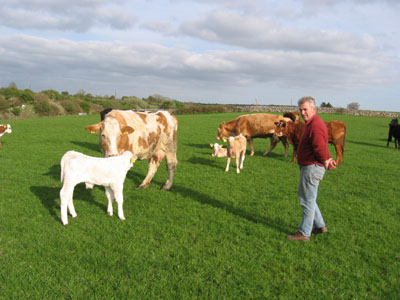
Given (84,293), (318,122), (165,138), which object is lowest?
(84,293)

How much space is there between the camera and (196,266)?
4688mm

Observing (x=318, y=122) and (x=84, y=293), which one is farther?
(x=318, y=122)

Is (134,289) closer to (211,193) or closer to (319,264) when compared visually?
(319,264)

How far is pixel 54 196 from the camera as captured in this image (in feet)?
25.4

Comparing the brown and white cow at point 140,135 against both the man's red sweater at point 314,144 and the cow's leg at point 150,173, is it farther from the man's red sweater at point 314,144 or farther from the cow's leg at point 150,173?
the man's red sweater at point 314,144

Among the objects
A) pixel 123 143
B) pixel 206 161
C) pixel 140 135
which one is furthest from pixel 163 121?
pixel 206 161

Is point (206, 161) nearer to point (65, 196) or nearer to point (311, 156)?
point (65, 196)

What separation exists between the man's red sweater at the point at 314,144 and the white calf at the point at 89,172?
3442 millimetres

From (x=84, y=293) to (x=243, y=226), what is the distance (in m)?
3.39

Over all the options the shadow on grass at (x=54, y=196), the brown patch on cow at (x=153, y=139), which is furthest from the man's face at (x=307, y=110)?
the shadow on grass at (x=54, y=196)

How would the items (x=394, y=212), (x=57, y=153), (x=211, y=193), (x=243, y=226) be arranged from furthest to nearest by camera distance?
1. (x=57, y=153)
2. (x=211, y=193)
3. (x=394, y=212)
4. (x=243, y=226)

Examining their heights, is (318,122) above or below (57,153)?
above

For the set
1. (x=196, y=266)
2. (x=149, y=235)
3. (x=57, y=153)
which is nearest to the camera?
(x=196, y=266)

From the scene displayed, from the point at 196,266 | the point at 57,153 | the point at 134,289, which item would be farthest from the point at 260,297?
the point at 57,153
